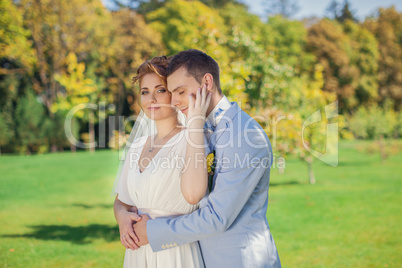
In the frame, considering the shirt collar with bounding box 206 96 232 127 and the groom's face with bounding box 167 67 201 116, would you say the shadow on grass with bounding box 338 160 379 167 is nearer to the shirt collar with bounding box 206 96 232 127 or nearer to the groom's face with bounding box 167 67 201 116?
the shirt collar with bounding box 206 96 232 127

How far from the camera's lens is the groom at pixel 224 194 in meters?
2.06

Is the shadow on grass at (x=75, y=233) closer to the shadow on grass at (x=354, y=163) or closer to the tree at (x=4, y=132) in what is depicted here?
the shadow on grass at (x=354, y=163)

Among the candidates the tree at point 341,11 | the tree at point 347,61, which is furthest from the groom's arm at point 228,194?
the tree at point 341,11

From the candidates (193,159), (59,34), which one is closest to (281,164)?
(193,159)

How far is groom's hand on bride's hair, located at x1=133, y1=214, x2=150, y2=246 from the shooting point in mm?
2326

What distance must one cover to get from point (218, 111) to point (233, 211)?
62cm

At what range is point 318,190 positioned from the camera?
527 inches

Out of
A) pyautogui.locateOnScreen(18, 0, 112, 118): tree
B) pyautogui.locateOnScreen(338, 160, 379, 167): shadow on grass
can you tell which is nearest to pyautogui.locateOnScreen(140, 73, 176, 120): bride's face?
pyautogui.locateOnScreen(338, 160, 379, 167): shadow on grass

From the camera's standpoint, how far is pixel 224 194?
2.04 m

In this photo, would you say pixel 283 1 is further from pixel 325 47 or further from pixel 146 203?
pixel 146 203

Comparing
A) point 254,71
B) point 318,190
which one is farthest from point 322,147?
point 254,71

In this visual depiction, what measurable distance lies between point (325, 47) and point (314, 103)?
26910mm

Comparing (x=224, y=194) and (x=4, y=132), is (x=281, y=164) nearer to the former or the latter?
(x=224, y=194)

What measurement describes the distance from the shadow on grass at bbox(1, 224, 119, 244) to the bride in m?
5.58
